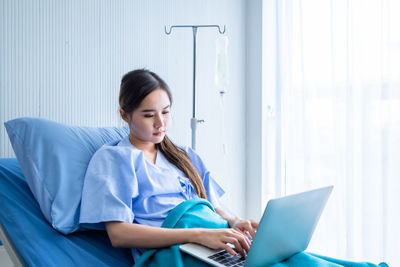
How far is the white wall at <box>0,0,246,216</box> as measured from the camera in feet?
5.00

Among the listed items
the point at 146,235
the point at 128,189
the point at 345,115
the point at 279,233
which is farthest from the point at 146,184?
the point at 345,115

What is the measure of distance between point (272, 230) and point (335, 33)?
1.35 meters

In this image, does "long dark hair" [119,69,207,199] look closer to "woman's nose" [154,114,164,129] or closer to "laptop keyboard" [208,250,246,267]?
"woman's nose" [154,114,164,129]

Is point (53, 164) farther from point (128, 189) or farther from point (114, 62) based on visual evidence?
point (114, 62)

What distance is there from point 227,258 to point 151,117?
574 millimetres

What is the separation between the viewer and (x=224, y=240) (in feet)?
3.11

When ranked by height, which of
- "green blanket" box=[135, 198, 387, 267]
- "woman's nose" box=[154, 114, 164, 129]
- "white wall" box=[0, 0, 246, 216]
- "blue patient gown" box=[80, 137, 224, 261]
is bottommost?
"green blanket" box=[135, 198, 387, 267]

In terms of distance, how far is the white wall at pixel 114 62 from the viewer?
152 cm

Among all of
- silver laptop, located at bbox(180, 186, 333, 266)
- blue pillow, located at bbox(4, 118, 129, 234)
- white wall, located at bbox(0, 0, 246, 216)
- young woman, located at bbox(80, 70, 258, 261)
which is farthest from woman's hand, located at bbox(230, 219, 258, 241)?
white wall, located at bbox(0, 0, 246, 216)

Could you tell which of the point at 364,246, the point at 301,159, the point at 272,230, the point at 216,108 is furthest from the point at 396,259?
the point at 216,108

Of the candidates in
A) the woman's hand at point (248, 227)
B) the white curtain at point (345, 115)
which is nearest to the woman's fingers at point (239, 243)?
the woman's hand at point (248, 227)

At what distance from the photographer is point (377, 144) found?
1.64m

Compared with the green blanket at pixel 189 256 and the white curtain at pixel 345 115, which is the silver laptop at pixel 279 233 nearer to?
the green blanket at pixel 189 256

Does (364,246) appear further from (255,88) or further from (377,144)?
(255,88)
